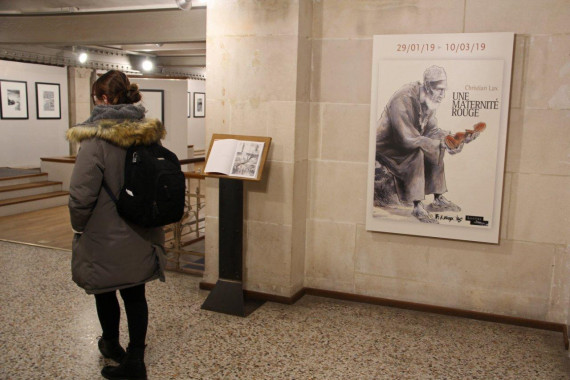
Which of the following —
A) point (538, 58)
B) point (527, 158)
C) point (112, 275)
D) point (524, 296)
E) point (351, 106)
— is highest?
point (538, 58)

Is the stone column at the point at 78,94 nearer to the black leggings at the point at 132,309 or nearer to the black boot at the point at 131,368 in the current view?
the black leggings at the point at 132,309

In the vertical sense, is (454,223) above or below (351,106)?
below

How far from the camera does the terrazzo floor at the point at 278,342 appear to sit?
289 centimetres

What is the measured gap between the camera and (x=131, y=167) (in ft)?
8.16

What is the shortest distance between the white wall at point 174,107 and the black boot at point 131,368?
612 cm

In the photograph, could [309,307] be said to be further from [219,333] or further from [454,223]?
[454,223]

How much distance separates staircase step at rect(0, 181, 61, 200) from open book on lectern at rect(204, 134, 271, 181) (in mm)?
5377

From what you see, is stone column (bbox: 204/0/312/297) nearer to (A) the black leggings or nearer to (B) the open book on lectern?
(B) the open book on lectern

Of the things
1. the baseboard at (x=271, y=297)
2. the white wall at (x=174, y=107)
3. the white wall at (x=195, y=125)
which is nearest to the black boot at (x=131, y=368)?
the baseboard at (x=271, y=297)

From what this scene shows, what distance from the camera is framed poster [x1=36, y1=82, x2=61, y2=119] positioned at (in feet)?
33.9

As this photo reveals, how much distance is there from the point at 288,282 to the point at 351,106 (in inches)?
55.1

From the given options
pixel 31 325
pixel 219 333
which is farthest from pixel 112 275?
pixel 31 325

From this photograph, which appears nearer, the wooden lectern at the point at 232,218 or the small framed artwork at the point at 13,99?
the wooden lectern at the point at 232,218

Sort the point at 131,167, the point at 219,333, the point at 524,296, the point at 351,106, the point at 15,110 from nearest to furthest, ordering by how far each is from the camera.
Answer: the point at 131,167 < the point at 219,333 < the point at 524,296 < the point at 351,106 < the point at 15,110
